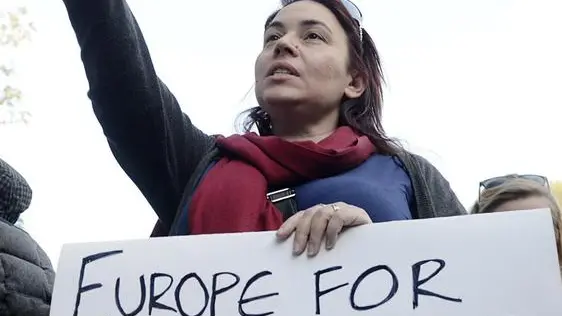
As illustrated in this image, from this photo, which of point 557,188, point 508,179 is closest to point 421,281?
point 508,179

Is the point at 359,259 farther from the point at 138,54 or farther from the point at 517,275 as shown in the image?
the point at 138,54

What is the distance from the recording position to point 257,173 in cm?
103

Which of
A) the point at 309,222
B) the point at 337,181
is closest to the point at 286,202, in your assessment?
the point at 337,181

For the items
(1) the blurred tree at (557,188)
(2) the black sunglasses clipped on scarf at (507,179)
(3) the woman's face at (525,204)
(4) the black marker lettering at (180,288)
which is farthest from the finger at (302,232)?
(1) the blurred tree at (557,188)

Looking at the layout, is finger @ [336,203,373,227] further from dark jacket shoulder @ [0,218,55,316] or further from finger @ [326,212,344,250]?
dark jacket shoulder @ [0,218,55,316]

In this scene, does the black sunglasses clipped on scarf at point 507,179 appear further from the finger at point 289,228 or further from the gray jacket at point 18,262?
the gray jacket at point 18,262

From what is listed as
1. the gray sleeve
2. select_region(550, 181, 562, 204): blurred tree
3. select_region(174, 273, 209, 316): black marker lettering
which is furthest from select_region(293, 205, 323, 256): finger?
select_region(550, 181, 562, 204): blurred tree

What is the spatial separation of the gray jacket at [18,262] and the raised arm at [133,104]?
0.15 m

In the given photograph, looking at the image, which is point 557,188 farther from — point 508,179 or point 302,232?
point 302,232

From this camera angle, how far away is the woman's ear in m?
1.22

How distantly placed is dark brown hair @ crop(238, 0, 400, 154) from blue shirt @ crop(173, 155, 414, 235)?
0.35ft

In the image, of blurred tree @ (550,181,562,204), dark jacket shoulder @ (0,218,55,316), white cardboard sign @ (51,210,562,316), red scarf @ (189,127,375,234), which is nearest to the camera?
white cardboard sign @ (51,210,562,316)

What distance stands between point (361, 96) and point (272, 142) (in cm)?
25

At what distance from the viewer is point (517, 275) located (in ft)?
2.44
